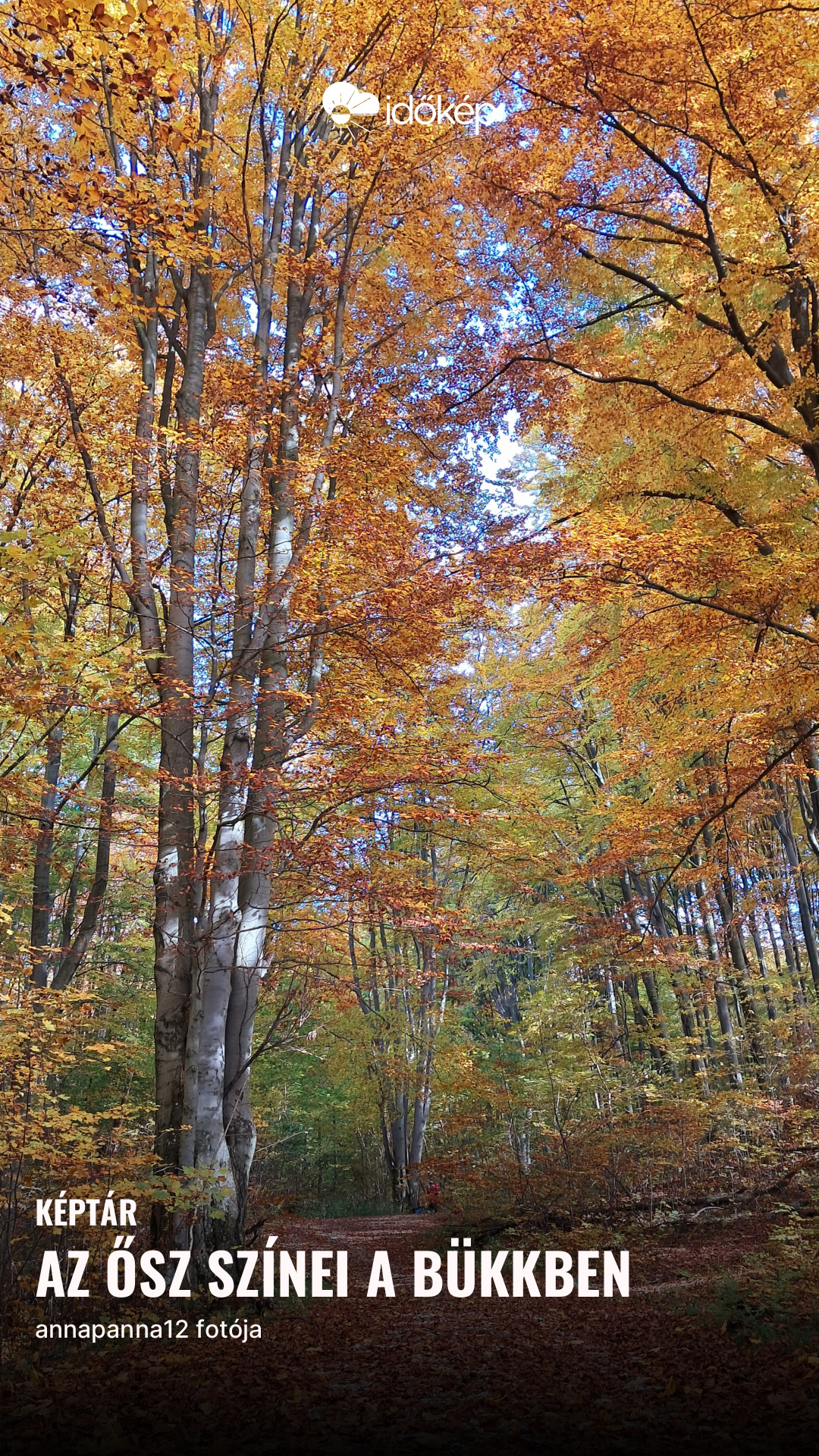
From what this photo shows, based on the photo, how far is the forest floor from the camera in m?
3.35

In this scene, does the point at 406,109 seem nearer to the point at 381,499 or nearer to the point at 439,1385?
the point at 381,499

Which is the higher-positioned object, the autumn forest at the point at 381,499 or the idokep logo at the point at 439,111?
the idokep logo at the point at 439,111

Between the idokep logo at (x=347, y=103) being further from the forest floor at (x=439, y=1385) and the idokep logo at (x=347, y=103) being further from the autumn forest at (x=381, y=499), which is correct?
the forest floor at (x=439, y=1385)

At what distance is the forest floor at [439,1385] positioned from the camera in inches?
132

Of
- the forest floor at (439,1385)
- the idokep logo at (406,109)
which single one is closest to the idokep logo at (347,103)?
the idokep logo at (406,109)

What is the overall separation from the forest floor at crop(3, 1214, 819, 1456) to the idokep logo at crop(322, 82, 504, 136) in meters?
10.0

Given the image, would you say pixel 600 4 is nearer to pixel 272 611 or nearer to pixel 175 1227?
pixel 272 611

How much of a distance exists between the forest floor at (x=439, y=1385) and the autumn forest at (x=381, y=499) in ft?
2.70

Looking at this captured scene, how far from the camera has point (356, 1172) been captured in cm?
2272

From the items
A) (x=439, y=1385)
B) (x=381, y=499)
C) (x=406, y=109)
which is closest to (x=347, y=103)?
(x=406, y=109)

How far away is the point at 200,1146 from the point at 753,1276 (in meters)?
4.13

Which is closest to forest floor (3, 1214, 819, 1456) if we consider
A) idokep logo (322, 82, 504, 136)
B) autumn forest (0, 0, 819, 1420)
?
autumn forest (0, 0, 819, 1420)

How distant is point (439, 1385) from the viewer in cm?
415

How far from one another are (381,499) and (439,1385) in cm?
771
